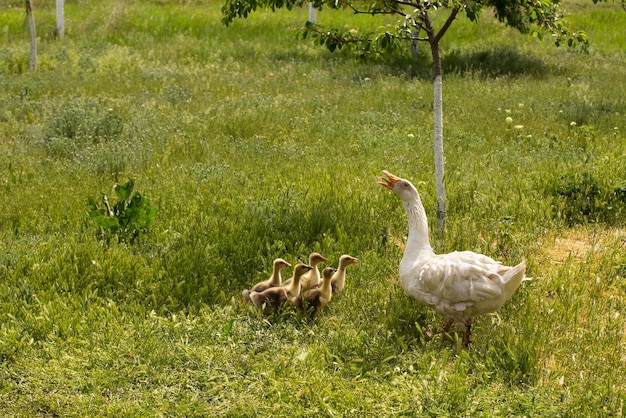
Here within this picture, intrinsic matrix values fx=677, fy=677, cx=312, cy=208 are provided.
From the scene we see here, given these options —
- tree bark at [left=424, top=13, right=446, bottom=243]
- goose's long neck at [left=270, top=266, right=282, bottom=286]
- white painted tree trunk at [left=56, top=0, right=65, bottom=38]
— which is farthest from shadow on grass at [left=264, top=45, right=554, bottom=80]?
goose's long neck at [left=270, top=266, right=282, bottom=286]

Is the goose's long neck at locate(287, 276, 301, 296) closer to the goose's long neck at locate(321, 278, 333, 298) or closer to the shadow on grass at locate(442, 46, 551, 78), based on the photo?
the goose's long neck at locate(321, 278, 333, 298)

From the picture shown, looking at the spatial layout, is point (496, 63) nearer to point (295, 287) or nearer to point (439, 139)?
point (439, 139)

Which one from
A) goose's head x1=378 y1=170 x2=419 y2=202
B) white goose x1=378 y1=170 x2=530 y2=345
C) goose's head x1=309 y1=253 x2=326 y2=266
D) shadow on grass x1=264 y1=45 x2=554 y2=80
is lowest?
shadow on grass x1=264 y1=45 x2=554 y2=80

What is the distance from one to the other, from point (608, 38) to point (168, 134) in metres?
18.4

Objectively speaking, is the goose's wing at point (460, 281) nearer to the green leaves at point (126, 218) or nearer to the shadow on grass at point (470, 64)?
the green leaves at point (126, 218)

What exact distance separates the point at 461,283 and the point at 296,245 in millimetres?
2257

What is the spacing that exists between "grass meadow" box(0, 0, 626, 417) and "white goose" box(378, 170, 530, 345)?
284mm

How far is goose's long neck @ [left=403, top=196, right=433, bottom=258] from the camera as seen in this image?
568cm

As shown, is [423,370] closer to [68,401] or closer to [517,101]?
[68,401]

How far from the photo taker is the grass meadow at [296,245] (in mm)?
4828

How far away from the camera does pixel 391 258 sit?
6.73 metres

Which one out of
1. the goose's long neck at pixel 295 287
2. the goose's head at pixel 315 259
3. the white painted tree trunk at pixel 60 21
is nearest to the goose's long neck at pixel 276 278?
the goose's long neck at pixel 295 287

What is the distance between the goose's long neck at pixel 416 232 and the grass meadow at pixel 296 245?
0.51 meters

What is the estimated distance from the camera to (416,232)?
5.76 meters
